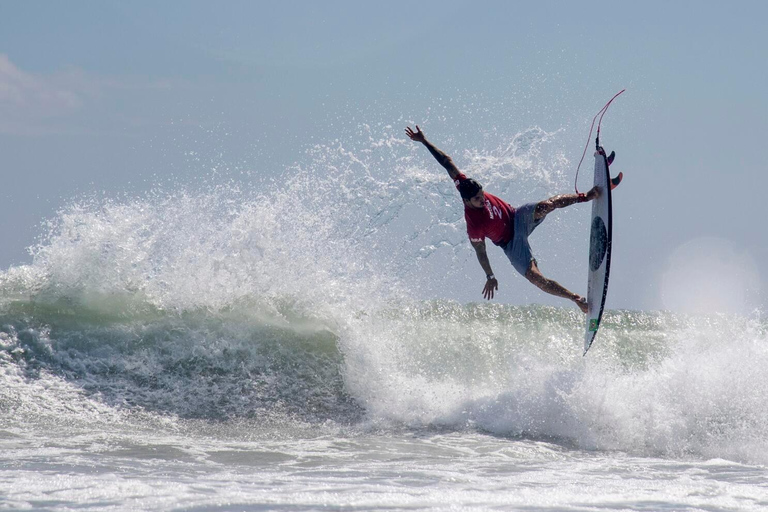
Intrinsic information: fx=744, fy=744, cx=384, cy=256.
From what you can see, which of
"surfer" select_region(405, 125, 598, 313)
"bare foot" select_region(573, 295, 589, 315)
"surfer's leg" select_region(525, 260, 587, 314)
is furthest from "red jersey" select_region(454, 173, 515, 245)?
"bare foot" select_region(573, 295, 589, 315)

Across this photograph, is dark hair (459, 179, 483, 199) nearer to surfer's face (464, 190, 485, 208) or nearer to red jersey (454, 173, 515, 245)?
surfer's face (464, 190, 485, 208)

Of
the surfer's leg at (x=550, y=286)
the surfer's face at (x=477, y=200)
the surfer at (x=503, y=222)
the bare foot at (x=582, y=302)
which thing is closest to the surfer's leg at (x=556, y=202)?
the surfer at (x=503, y=222)

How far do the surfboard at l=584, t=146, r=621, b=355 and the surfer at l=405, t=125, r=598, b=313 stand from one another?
0.51 feet

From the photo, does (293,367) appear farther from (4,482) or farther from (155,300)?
(4,482)

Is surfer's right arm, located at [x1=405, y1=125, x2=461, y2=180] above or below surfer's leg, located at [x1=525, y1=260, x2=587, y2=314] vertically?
above

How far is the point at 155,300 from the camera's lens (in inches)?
399

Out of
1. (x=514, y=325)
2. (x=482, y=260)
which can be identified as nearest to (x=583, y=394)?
(x=482, y=260)

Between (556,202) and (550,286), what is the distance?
2.87ft

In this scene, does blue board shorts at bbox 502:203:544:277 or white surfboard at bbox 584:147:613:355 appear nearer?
blue board shorts at bbox 502:203:544:277

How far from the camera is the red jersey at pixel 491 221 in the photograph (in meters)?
7.69

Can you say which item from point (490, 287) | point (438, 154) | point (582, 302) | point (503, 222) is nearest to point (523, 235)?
point (503, 222)

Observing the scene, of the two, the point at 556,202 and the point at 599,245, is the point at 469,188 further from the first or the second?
the point at 599,245

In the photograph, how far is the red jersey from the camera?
769cm

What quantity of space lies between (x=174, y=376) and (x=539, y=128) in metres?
5.54
